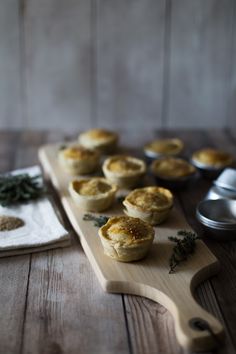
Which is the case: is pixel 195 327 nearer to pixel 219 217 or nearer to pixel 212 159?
pixel 219 217

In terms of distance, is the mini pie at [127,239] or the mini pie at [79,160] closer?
the mini pie at [127,239]

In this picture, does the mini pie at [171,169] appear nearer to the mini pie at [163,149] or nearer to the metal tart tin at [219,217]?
the mini pie at [163,149]

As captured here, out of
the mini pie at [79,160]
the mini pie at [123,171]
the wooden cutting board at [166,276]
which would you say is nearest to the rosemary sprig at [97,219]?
the wooden cutting board at [166,276]

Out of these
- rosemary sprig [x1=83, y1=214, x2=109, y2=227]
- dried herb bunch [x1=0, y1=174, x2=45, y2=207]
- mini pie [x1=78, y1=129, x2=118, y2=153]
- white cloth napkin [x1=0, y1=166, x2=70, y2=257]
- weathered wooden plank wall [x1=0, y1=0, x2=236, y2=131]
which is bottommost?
white cloth napkin [x1=0, y1=166, x2=70, y2=257]

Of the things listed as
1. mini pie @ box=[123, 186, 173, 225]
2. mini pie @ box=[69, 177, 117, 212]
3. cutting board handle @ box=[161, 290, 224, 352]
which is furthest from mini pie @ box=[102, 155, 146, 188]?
cutting board handle @ box=[161, 290, 224, 352]

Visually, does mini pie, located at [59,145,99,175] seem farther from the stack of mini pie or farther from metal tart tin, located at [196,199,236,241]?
metal tart tin, located at [196,199,236,241]
